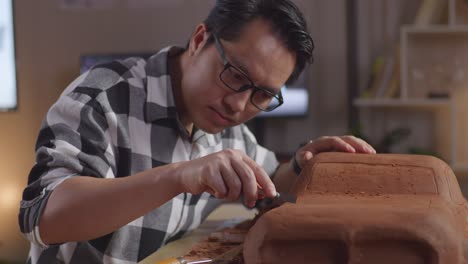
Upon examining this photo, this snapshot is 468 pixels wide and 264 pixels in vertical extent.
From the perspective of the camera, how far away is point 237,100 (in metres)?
1.35

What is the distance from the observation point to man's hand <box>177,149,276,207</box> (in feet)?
3.06

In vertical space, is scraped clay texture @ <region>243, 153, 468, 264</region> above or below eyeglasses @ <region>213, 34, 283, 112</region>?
below

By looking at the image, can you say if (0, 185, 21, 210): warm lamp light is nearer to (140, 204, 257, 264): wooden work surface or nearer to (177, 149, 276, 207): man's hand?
(140, 204, 257, 264): wooden work surface

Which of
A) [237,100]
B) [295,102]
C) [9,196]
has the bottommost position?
[9,196]

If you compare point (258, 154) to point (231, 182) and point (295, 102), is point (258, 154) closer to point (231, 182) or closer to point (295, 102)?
point (231, 182)

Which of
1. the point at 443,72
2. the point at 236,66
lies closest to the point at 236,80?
the point at 236,66

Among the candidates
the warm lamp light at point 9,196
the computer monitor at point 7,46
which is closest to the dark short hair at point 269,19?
the computer monitor at point 7,46

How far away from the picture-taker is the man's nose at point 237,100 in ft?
4.43

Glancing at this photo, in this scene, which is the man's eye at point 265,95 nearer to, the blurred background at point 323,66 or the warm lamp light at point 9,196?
the blurred background at point 323,66

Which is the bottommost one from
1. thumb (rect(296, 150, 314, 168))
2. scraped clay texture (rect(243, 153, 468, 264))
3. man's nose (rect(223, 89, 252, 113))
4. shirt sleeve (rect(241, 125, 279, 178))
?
shirt sleeve (rect(241, 125, 279, 178))

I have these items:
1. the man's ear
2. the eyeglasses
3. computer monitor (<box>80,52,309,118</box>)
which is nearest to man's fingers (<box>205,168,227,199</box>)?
the eyeglasses

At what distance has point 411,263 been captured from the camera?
75cm

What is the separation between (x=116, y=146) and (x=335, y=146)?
503 mm

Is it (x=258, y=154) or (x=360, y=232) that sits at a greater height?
(x=360, y=232)
